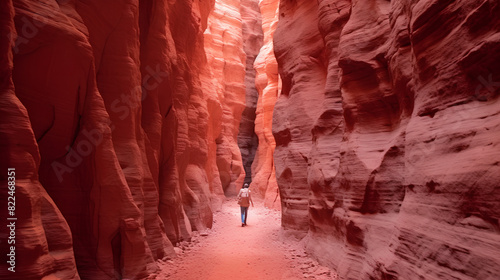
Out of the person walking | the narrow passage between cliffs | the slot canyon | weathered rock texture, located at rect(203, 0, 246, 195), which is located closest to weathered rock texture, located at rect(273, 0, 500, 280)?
the slot canyon

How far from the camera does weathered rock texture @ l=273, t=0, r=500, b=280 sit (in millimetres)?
3465

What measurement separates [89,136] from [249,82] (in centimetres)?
2931

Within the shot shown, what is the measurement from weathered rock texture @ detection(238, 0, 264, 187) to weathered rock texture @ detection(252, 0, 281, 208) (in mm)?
7167

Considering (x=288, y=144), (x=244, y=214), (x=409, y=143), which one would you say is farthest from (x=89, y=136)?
(x=244, y=214)

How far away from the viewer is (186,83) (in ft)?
38.9

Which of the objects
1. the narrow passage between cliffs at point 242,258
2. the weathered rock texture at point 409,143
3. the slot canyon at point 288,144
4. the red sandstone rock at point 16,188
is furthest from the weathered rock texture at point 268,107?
the red sandstone rock at point 16,188

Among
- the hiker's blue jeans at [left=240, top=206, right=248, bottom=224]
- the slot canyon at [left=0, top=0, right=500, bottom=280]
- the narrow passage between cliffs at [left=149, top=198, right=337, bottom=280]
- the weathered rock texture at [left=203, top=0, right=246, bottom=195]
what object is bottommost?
the narrow passage between cliffs at [left=149, top=198, right=337, bottom=280]

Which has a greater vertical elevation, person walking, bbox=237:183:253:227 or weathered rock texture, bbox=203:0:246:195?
weathered rock texture, bbox=203:0:246:195

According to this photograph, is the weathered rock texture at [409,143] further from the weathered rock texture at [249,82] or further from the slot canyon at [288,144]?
the weathered rock texture at [249,82]

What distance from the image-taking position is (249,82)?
3428 cm

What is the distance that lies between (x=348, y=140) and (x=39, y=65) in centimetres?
586

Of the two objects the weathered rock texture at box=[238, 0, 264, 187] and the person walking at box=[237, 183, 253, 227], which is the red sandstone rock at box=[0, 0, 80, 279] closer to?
the person walking at box=[237, 183, 253, 227]

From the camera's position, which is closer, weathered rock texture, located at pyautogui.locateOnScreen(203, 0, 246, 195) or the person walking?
the person walking

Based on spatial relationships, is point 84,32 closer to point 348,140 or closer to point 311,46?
point 348,140
